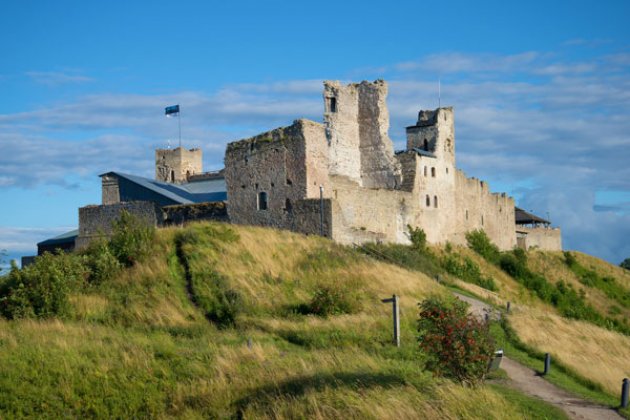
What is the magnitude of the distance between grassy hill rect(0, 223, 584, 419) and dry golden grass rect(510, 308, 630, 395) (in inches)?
133

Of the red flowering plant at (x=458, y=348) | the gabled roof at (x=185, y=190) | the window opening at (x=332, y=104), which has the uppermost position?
Answer: the window opening at (x=332, y=104)

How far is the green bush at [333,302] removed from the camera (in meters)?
21.0

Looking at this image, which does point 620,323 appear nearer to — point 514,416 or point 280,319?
point 280,319

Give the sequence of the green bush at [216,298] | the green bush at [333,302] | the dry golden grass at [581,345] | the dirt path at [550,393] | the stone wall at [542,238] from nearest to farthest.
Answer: the dirt path at [550,393]
the dry golden grass at [581,345]
the green bush at [216,298]
the green bush at [333,302]
the stone wall at [542,238]

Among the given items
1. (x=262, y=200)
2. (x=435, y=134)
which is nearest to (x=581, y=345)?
(x=262, y=200)

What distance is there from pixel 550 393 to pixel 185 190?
2893cm

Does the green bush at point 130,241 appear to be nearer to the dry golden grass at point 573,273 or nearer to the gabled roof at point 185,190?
the gabled roof at point 185,190

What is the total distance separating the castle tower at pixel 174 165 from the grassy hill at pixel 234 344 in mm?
25659

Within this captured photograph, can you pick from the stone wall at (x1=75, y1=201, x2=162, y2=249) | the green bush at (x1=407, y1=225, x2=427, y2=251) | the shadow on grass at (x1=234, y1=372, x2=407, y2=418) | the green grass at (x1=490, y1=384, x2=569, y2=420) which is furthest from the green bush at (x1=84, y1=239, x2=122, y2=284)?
the green bush at (x1=407, y1=225, x2=427, y2=251)

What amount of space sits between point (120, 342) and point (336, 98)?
24.3 m

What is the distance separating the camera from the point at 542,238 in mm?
62750

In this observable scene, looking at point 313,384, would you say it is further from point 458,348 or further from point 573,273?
point 573,273

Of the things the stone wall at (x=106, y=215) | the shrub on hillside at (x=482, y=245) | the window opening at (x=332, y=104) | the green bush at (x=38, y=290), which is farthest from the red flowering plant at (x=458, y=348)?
the shrub on hillside at (x=482, y=245)

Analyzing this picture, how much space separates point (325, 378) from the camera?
47.4ft
